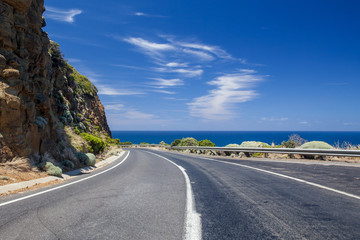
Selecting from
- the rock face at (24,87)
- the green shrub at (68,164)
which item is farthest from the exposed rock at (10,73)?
the green shrub at (68,164)

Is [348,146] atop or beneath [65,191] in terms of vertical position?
atop

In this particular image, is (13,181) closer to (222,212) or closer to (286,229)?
(222,212)

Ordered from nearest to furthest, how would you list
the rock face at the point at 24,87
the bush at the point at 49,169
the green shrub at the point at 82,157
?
the rock face at the point at 24,87, the bush at the point at 49,169, the green shrub at the point at 82,157

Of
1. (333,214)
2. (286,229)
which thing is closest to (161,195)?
(286,229)

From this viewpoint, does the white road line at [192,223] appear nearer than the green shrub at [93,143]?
Yes

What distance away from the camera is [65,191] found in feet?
22.4

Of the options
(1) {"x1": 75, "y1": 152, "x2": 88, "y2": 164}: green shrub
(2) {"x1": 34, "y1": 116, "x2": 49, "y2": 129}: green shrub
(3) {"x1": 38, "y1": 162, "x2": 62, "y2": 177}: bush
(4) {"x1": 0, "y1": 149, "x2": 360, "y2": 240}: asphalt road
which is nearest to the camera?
(4) {"x1": 0, "y1": 149, "x2": 360, "y2": 240}: asphalt road

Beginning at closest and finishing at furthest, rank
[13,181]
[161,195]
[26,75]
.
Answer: [161,195] < [13,181] < [26,75]

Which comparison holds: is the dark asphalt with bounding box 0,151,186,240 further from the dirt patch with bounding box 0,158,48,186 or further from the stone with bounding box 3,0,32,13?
the stone with bounding box 3,0,32,13

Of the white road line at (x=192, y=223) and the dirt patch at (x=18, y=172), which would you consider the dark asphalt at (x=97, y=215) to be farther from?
the dirt patch at (x=18, y=172)

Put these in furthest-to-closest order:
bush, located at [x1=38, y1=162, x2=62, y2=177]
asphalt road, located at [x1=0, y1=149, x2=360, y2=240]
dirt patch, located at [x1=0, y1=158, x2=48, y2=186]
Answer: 1. bush, located at [x1=38, y1=162, x2=62, y2=177]
2. dirt patch, located at [x1=0, y1=158, x2=48, y2=186]
3. asphalt road, located at [x1=0, y1=149, x2=360, y2=240]

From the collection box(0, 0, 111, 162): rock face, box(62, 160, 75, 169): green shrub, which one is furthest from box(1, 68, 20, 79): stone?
box(62, 160, 75, 169): green shrub

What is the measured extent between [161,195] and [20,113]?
7.73 metres

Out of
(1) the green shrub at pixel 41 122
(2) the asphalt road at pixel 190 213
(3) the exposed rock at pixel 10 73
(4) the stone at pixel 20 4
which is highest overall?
(4) the stone at pixel 20 4
